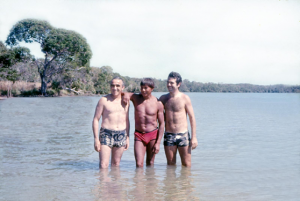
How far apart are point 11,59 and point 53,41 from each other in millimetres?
6302

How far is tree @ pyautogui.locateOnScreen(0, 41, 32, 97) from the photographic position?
126 ft

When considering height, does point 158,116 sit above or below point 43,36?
below

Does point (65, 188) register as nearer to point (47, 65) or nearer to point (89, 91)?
point (47, 65)

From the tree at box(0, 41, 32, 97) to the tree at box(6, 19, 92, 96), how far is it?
220 cm

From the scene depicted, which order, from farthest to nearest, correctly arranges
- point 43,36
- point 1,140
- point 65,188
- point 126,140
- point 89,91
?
point 89,91 < point 43,36 < point 1,140 < point 126,140 < point 65,188

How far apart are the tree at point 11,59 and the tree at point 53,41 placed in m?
2.20

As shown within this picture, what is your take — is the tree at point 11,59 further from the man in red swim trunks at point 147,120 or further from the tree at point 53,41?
the man in red swim trunks at point 147,120

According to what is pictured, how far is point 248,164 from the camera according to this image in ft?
27.7

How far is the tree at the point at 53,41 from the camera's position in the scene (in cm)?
4528

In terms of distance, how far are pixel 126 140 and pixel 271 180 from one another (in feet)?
9.47

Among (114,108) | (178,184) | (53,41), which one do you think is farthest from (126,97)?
(53,41)

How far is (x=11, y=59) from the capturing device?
40.5 m

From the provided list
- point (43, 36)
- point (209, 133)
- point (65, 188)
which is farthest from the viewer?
point (43, 36)

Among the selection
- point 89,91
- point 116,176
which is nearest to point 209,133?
point 116,176
